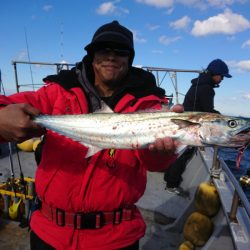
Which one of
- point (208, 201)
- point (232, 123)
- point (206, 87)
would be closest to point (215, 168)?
point (208, 201)

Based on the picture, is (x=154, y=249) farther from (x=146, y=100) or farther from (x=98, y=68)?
(x=98, y=68)

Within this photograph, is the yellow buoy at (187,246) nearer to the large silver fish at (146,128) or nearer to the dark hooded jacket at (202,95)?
the large silver fish at (146,128)

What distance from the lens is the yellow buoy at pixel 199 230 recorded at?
4656 millimetres

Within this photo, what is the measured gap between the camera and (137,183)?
9.20 ft

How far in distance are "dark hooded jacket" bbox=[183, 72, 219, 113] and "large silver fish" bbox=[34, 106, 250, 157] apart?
479cm

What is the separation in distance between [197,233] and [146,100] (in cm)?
Answer: 283

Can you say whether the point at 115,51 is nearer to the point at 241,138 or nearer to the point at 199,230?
the point at 241,138

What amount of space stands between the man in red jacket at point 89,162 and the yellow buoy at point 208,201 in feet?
7.81

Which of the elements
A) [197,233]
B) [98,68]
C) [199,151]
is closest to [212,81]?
[199,151]

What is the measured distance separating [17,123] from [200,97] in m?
6.02

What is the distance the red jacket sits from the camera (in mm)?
2613

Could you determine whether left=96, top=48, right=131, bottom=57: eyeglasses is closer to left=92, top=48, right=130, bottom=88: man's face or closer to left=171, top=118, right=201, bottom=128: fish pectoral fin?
left=92, top=48, right=130, bottom=88: man's face


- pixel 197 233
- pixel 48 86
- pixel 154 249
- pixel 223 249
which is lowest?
pixel 154 249

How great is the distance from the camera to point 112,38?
2.94 m
